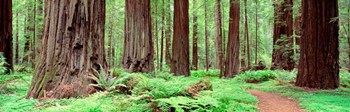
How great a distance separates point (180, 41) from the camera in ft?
44.4

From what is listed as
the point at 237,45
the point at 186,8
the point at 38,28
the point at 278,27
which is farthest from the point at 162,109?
the point at 38,28

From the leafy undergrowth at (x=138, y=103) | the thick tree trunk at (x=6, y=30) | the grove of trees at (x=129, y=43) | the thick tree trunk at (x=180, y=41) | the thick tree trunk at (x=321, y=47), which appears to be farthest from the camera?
the thick tree trunk at (x=180, y=41)

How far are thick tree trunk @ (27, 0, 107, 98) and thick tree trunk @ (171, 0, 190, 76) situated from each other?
774cm

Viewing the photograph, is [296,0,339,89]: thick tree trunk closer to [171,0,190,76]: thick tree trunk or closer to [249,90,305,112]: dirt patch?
[249,90,305,112]: dirt patch

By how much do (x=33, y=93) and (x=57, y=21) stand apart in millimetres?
1408

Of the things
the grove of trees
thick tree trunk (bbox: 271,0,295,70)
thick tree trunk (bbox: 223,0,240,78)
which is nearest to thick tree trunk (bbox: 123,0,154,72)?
the grove of trees

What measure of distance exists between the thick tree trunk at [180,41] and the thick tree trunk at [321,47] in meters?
5.45

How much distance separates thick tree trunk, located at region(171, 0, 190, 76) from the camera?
44.4 ft

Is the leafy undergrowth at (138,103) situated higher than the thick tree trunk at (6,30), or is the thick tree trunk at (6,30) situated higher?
the thick tree trunk at (6,30)

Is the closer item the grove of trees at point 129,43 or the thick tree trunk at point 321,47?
the grove of trees at point 129,43

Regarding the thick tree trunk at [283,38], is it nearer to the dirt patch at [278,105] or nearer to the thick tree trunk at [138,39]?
the thick tree trunk at [138,39]

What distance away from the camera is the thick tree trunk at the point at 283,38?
50.2ft

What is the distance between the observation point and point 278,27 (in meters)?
16.4

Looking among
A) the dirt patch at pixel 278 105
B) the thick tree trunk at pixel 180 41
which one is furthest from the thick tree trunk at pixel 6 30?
the dirt patch at pixel 278 105
